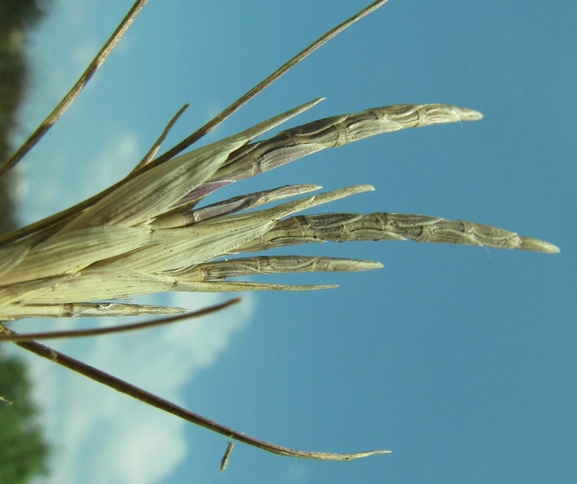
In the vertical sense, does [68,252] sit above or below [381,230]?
below

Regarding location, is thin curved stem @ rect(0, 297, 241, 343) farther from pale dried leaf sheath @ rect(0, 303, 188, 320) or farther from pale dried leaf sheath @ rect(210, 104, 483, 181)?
pale dried leaf sheath @ rect(210, 104, 483, 181)

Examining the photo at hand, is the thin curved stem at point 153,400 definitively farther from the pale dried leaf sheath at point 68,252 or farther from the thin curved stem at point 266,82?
the thin curved stem at point 266,82

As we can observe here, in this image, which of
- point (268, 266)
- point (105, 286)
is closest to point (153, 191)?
point (105, 286)

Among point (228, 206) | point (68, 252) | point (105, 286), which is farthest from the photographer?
point (228, 206)

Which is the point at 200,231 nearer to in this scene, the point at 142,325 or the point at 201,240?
the point at 201,240

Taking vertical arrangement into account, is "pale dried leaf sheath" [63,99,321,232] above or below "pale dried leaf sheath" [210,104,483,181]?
below

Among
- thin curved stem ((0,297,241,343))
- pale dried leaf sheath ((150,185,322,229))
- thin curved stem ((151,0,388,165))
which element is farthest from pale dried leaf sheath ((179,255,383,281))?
thin curved stem ((0,297,241,343))

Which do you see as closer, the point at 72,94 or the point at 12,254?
the point at 12,254
